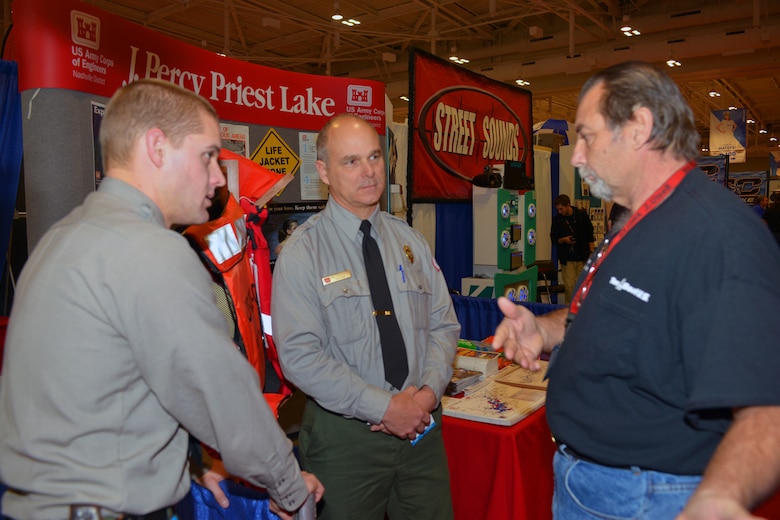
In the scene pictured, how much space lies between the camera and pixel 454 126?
6102 millimetres

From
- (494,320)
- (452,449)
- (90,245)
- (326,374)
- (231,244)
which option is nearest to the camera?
(90,245)

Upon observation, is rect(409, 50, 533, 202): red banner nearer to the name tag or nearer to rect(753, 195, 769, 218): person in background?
the name tag

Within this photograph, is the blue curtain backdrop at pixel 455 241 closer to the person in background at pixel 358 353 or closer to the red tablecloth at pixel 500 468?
the red tablecloth at pixel 500 468

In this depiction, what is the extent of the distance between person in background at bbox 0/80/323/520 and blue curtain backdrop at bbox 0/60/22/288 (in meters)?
1.81

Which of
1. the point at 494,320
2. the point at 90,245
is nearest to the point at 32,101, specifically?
the point at 90,245

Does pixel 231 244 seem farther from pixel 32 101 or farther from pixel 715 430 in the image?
pixel 715 430

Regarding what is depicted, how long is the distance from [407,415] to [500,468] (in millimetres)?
646

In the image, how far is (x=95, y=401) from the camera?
1097mm

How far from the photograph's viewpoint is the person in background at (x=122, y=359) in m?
1.09

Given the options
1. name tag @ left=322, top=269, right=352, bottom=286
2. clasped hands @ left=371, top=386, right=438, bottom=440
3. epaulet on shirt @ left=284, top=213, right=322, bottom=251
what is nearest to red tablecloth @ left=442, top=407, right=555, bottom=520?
clasped hands @ left=371, top=386, right=438, bottom=440

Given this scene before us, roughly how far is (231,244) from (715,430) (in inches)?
61.2

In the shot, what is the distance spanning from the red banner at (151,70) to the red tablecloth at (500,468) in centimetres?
218

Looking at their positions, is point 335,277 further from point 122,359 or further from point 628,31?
point 628,31

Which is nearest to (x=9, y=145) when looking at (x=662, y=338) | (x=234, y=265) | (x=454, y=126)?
(x=234, y=265)
